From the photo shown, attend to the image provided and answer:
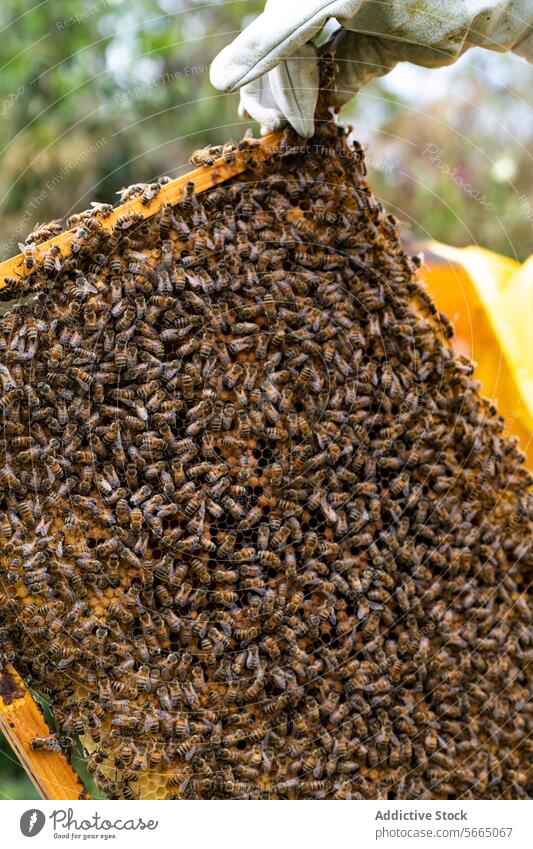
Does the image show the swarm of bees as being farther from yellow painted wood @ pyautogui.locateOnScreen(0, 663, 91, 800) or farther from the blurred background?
the blurred background

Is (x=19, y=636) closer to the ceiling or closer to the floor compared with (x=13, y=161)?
closer to the floor

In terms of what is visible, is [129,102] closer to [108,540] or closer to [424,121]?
[424,121]

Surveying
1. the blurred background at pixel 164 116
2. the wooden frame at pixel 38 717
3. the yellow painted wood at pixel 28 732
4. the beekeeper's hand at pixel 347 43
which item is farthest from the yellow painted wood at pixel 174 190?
the blurred background at pixel 164 116

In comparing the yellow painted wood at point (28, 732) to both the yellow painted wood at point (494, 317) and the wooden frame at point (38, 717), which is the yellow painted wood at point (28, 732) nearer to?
the wooden frame at point (38, 717)

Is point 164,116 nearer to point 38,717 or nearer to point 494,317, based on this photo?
point 494,317

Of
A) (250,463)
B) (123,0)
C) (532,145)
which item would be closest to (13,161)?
(123,0)

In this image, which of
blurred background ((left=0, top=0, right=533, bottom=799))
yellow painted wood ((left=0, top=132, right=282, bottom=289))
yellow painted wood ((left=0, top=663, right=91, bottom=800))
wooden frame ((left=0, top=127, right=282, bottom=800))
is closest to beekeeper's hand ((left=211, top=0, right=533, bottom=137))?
yellow painted wood ((left=0, top=132, right=282, bottom=289))
